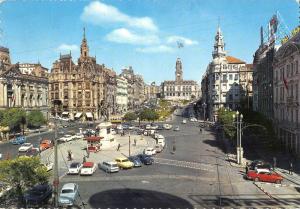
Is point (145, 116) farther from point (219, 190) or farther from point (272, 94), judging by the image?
point (219, 190)

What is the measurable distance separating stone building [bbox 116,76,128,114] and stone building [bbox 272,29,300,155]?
353 ft

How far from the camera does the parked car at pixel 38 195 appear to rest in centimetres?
2695

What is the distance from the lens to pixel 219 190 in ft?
106

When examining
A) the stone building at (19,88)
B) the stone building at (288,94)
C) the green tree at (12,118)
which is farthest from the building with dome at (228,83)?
the green tree at (12,118)

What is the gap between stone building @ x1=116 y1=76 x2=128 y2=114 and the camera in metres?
169

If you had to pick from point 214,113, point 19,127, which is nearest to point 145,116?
point 214,113

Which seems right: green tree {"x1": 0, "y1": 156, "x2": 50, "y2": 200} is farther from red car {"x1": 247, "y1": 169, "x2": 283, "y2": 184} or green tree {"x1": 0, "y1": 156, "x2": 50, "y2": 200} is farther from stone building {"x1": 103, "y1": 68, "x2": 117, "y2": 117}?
stone building {"x1": 103, "y1": 68, "x2": 117, "y2": 117}

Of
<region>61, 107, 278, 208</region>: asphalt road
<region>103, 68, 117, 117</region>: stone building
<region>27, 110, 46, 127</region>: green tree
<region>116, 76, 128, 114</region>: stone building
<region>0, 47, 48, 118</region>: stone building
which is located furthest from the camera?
<region>116, 76, 128, 114</region>: stone building

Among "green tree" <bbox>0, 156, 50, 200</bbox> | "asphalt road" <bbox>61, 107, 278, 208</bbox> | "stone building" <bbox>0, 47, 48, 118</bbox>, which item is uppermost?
"stone building" <bbox>0, 47, 48, 118</bbox>

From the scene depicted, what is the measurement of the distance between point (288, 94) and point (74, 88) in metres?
87.2

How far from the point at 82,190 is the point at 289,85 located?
3619 cm

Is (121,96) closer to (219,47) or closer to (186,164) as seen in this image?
(219,47)

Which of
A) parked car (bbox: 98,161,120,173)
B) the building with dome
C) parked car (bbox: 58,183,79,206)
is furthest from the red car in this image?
the building with dome

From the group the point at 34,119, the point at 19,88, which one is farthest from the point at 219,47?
the point at 34,119
